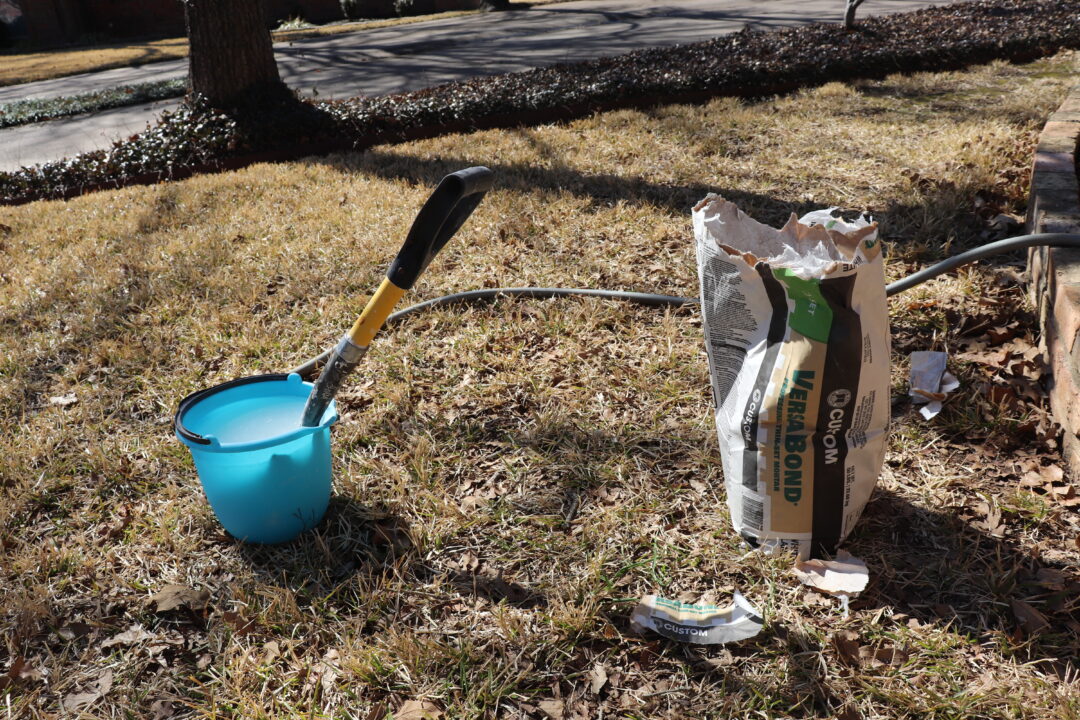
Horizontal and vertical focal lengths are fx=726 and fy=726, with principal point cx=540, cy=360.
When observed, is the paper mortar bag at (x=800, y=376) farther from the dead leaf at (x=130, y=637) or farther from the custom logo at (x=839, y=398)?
the dead leaf at (x=130, y=637)

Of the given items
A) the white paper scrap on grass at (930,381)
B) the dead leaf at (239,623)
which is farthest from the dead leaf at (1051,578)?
the dead leaf at (239,623)

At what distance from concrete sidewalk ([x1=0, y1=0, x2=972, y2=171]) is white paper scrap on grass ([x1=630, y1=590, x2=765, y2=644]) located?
6.64m

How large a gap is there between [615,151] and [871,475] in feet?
12.4

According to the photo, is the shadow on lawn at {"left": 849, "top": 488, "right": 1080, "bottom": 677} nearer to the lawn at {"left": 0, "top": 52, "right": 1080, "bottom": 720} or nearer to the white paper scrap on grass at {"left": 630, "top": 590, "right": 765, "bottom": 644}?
the lawn at {"left": 0, "top": 52, "right": 1080, "bottom": 720}

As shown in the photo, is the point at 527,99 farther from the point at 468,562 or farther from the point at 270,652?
the point at 270,652

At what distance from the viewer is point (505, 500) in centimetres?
220

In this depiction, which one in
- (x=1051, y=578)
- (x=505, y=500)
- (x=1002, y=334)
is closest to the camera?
(x=1051, y=578)

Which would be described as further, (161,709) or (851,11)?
(851,11)

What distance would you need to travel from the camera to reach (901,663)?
1618 millimetres

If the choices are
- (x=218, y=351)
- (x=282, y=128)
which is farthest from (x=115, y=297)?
(x=282, y=128)

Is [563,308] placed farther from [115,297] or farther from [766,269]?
[115,297]

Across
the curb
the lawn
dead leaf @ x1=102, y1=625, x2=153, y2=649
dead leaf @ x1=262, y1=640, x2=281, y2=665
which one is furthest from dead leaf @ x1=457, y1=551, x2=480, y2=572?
the curb

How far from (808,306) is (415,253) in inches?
35.6

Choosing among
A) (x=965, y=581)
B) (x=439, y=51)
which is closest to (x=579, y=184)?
(x=965, y=581)
